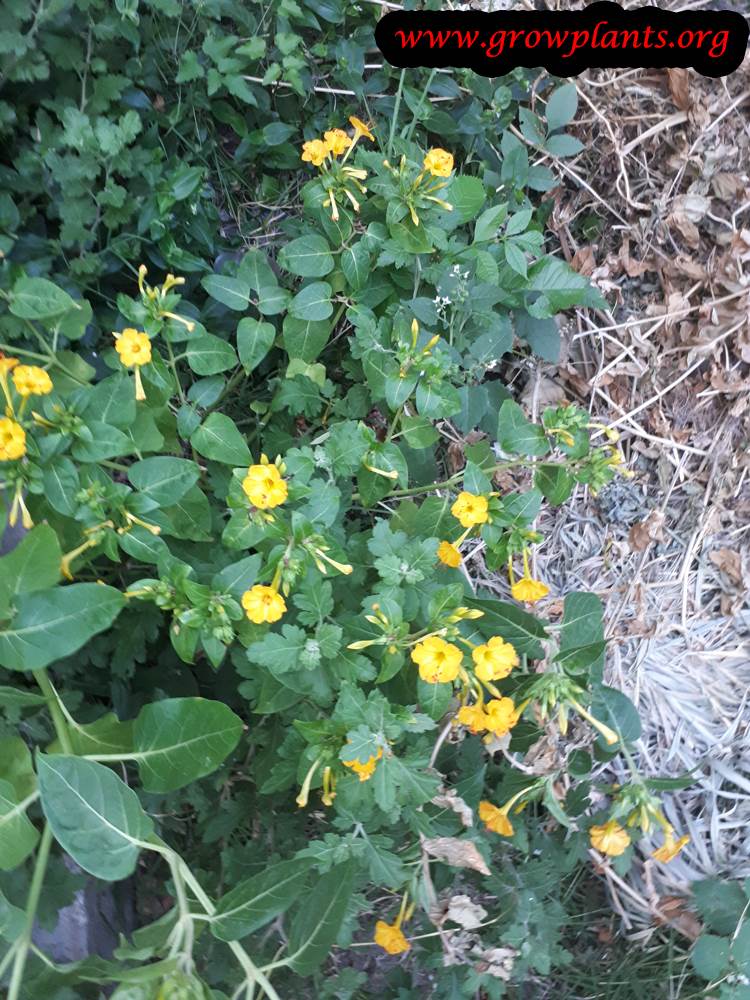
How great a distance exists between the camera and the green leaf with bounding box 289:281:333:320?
142 centimetres

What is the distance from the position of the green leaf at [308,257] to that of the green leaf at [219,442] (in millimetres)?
333

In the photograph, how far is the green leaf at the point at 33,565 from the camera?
1.06 m

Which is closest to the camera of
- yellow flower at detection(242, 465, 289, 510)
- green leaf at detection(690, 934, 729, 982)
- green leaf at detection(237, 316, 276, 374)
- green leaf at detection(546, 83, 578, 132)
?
yellow flower at detection(242, 465, 289, 510)

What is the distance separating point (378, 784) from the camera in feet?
3.59

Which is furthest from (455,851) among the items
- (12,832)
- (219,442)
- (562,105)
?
(562,105)

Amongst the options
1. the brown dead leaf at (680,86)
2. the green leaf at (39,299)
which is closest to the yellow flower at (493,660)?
the green leaf at (39,299)

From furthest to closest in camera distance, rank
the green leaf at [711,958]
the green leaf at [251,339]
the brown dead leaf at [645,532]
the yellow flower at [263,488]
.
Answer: the brown dead leaf at [645,532]
the green leaf at [711,958]
the green leaf at [251,339]
the yellow flower at [263,488]

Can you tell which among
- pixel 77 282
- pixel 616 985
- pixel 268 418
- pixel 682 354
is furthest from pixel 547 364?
pixel 616 985

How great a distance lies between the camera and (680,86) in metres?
1.86

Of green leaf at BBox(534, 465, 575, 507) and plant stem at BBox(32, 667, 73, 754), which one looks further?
green leaf at BBox(534, 465, 575, 507)

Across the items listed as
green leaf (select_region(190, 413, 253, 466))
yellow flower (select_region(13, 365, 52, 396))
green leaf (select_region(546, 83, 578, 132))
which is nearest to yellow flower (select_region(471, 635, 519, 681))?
green leaf (select_region(190, 413, 253, 466))

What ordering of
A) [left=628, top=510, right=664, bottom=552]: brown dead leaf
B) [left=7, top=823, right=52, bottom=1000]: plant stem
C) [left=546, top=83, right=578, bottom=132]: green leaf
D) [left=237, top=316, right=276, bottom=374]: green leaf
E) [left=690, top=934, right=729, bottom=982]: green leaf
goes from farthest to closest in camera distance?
[left=628, top=510, right=664, bottom=552]: brown dead leaf, [left=546, top=83, right=578, bottom=132]: green leaf, [left=690, top=934, right=729, bottom=982]: green leaf, [left=237, top=316, right=276, bottom=374]: green leaf, [left=7, top=823, right=52, bottom=1000]: plant stem

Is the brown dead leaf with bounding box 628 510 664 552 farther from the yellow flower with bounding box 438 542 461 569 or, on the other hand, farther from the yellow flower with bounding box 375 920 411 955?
the yellow flower with bounding box 375 920 411 955

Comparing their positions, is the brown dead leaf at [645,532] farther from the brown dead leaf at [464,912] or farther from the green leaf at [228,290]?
the green leaf at [228,290]
